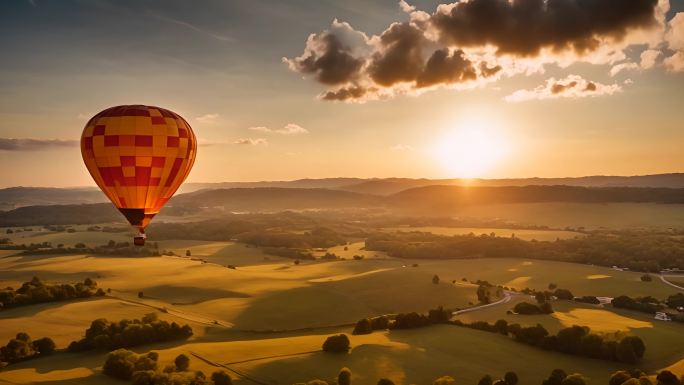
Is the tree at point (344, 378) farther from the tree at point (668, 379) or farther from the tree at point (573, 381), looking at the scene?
the tree at point (668, 379)

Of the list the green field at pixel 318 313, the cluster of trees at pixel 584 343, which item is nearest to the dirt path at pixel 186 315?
the green field at pixel 318 313

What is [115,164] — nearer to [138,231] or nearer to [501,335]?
[138,231]

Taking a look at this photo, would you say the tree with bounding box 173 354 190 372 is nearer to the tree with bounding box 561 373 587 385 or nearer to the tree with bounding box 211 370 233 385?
the tree with bounding box 211 370 233 385

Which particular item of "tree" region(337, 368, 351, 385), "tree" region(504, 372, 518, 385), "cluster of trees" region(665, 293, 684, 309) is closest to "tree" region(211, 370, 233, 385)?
"tree" region(337, 368, 351, 385)

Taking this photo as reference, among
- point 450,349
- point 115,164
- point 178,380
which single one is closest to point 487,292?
point 450,349

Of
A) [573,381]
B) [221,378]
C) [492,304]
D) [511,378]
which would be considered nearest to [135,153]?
[221,378]

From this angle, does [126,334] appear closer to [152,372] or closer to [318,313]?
[152,372]

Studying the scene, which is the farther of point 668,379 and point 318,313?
point 318,313
